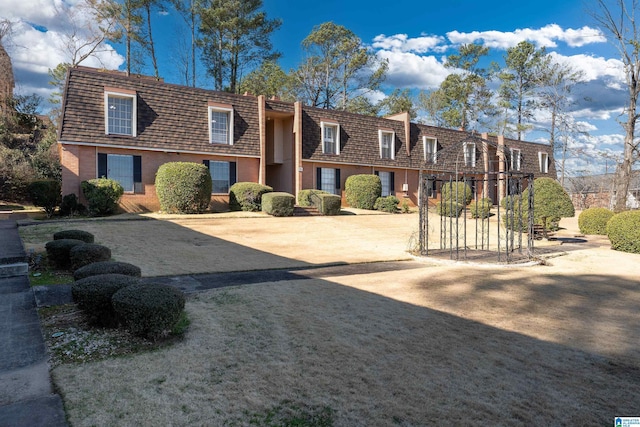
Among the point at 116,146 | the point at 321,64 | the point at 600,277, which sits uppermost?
the point at 321,64

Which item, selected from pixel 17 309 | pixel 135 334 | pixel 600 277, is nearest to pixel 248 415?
pixel 135 334

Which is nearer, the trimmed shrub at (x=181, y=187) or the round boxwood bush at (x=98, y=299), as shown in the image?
the round boxwood bush at (x=98, y=299)

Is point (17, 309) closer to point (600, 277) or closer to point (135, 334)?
point (135, 334)

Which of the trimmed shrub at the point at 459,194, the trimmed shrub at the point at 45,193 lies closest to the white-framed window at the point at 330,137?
the trimmed shrub at the point at 459,194

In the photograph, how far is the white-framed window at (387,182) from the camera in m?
26.1

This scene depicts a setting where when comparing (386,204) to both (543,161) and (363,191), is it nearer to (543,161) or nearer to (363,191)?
(363,191)

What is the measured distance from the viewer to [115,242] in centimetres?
1075

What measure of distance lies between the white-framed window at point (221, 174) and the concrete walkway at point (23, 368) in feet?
47.4

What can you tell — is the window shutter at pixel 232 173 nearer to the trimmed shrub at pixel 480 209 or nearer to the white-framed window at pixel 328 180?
the white-framed window at pixel 328 180

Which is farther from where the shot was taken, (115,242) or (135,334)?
(115,242)

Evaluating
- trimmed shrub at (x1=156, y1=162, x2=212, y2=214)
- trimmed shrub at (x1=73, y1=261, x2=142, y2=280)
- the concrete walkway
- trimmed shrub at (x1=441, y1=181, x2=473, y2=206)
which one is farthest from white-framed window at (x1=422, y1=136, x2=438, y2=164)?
the concrete walkway

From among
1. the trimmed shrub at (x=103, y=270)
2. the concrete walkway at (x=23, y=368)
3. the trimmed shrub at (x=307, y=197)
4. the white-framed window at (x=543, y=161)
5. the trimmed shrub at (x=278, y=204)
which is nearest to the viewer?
the concrete walkway at (x=23, y=368)

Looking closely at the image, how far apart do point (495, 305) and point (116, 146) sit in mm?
17035

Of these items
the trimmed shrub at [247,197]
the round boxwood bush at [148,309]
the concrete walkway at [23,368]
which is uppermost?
the trimmed shrub at [247,197]
